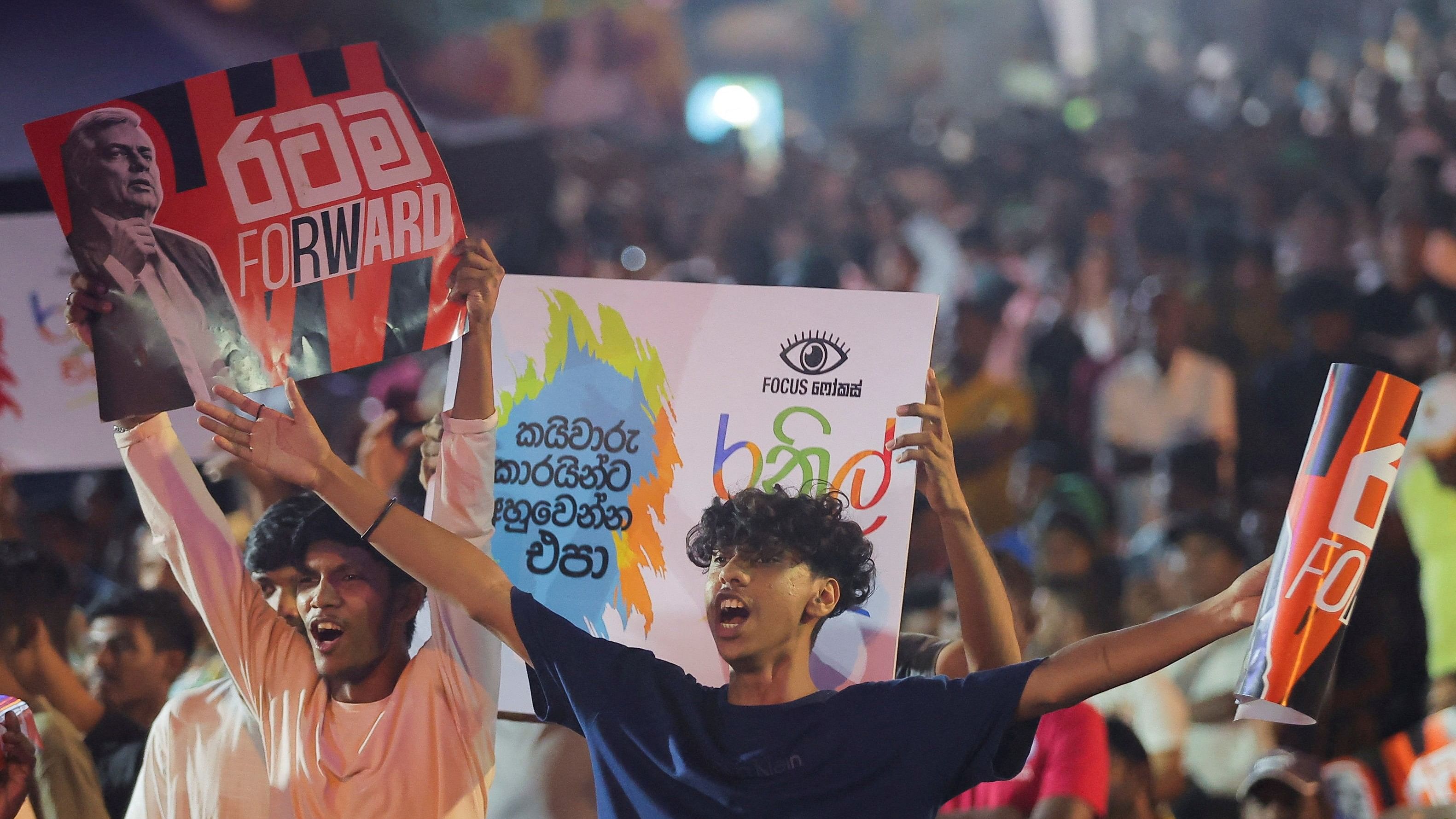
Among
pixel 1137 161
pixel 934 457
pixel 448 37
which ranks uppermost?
pixel 448 37

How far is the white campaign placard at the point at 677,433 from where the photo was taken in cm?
268

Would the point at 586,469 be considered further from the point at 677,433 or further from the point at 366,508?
the point at 366,508

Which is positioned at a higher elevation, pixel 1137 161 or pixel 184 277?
pixel 1137 161

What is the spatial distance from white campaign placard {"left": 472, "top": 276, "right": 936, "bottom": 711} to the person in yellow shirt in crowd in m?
1.32

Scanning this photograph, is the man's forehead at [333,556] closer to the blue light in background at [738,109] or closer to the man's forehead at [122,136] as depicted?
the man's forehead at [122,136]

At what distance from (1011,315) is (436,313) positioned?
3.19 m

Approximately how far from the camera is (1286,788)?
2750 millimetres

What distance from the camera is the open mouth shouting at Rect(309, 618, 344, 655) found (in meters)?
2.67

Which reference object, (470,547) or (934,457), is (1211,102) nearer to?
(934,457)

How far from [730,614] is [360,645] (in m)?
0.72

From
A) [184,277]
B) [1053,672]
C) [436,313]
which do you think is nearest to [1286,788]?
[1053,672]

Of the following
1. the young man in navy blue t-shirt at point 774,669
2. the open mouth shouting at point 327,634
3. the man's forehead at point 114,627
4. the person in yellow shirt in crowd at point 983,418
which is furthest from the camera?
A: the person in yellow shirt in crowd at point 983,418

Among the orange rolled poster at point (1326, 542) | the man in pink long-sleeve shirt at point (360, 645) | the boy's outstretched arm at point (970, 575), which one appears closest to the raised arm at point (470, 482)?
the man in pink long-sleeve shirt at point (360, 645)

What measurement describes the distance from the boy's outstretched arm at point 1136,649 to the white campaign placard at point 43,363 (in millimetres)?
2103
